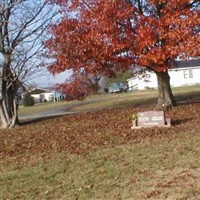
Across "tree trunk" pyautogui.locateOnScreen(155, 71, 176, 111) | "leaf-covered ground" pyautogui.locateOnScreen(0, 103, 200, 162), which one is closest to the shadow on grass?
"leaf-covered ground" pyautogui.locateOnScreen(0, 103, 200, 162)

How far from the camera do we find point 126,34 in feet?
60.2

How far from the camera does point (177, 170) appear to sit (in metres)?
7.65

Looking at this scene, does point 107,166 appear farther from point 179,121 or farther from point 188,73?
point 188,73

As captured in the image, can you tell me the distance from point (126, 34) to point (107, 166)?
1078cm

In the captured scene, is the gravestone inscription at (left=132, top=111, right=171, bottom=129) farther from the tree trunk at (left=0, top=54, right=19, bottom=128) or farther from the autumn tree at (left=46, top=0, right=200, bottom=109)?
the tree trunk at (left=0, top=54, right=19, bottom=128)

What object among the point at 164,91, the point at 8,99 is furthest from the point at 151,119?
the point at 8,99

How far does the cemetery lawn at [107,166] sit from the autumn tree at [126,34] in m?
5.06

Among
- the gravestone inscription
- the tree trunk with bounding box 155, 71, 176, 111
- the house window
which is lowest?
the gravestone inscription

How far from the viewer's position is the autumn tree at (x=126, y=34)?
57.1 feet

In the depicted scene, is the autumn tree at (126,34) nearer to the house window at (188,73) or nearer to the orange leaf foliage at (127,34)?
the orange leaf foliage at (127,34)

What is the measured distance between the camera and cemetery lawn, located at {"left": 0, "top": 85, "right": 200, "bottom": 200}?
6.67 meters

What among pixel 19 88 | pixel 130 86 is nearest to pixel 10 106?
pixel 19 88

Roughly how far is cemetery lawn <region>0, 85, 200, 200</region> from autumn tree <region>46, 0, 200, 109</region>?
5.06 metres

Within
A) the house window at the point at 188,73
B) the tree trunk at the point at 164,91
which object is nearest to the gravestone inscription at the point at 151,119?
the tree trunk at the point at 164,91
